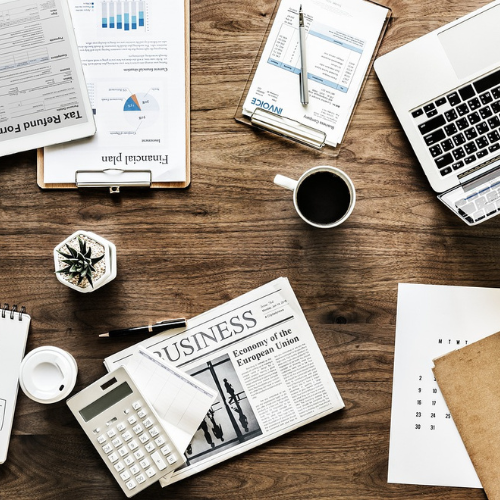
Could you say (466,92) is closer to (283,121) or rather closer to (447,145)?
(447,145)

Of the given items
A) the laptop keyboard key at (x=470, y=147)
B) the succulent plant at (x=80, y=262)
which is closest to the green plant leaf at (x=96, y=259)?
the succulent plant at (x=80, y=262)

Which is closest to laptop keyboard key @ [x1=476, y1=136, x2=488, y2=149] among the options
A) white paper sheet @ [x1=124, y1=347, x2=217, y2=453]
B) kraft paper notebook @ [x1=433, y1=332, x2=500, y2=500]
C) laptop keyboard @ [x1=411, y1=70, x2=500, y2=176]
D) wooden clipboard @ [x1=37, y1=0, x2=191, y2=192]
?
laptop keyboard @ [x1=411, y1=70, x2=500, y2=176]

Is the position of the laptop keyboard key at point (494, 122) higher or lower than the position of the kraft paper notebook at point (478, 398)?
higher

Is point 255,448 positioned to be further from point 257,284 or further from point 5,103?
point 5,103

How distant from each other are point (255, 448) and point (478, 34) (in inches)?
28.6

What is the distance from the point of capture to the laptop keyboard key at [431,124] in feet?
2.68

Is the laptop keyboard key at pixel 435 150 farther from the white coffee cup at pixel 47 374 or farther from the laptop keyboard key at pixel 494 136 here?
the white coffee cup at pixel 47 374

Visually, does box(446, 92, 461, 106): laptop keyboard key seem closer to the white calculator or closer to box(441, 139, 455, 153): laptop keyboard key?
box(441, 139, 455, 153): laptop keyboard key

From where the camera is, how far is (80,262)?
2.60 feet

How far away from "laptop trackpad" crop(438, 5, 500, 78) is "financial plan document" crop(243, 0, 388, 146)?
0.36 ft

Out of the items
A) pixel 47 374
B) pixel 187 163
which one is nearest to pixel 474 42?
pixel 187 163

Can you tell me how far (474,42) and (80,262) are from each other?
671mm

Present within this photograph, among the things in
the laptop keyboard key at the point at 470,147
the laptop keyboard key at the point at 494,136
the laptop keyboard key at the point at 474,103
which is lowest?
the laptop keyboard key at the point at 470,147

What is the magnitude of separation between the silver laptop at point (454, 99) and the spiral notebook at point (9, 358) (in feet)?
2.22
